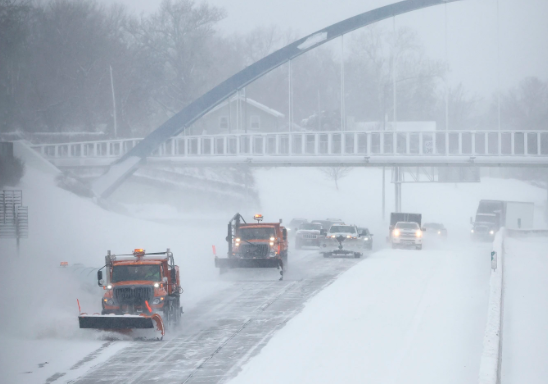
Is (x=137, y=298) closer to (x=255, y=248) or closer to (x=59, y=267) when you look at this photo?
(x=59, y=267)

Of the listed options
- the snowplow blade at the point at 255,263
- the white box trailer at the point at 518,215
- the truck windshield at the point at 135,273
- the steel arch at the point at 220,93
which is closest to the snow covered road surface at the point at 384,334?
the snowplow blade at the point at 255,263

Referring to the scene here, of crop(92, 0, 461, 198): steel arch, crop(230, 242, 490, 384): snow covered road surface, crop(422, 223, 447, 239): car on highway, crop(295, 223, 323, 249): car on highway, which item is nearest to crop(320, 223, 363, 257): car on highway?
crop(295, 223, 323, 249): car on highway

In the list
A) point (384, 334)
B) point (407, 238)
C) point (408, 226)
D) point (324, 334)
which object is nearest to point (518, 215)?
point (408, 226)

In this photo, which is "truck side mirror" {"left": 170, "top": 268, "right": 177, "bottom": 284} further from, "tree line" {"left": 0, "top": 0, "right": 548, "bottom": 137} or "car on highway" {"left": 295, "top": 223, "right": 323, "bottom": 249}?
"tree line" {"left": 0, "top": 0, "right": 548, "bottom": 137}

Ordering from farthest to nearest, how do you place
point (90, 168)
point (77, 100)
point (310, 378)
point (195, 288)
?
1. point (77, 100)
2. point (90, 168)
3. point (195, 288)
4. point (310, 378)

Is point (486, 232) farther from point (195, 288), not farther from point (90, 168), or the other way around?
point (195, 288)

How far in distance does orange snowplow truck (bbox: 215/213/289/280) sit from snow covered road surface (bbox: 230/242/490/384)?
2.57 meters

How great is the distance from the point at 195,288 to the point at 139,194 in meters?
41.2

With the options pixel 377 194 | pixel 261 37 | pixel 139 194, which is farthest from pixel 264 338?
pixel 261 37

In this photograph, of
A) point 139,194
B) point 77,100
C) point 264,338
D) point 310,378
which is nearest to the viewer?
point 310,378

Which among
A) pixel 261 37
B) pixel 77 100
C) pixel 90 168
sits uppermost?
pixel 261 37

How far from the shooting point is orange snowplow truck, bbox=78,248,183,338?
51.9 feet

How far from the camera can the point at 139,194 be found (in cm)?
6544

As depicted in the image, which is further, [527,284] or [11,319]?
[527,284]
